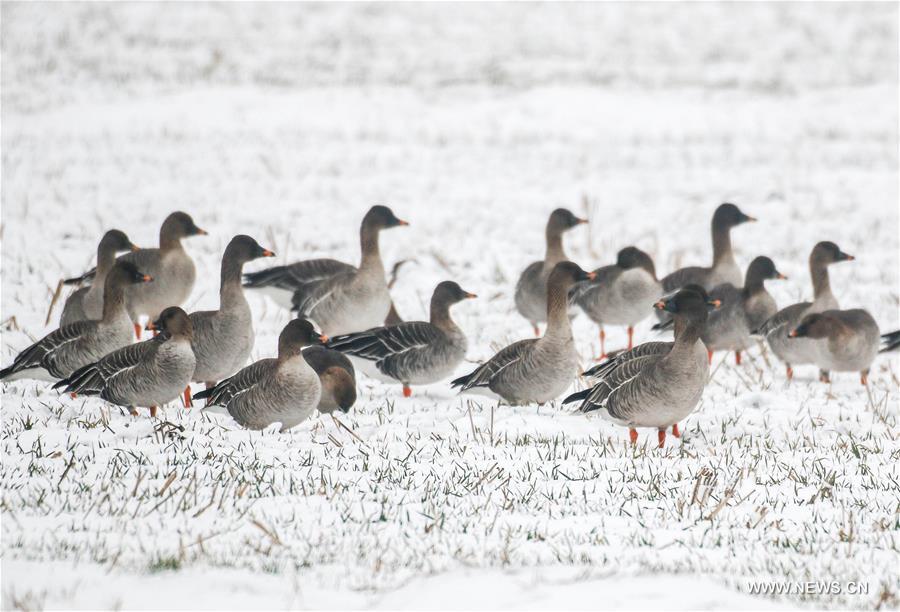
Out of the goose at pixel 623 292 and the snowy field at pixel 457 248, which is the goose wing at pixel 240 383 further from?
the goose at pixel 623 292

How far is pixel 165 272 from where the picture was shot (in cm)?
1204

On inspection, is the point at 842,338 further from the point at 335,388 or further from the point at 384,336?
the point at 335,388

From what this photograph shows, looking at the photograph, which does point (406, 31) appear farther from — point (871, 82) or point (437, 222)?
point (437, 222)

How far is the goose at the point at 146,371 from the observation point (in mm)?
8359

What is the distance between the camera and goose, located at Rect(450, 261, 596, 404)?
9.20 m

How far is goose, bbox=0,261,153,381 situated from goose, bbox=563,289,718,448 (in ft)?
13.3

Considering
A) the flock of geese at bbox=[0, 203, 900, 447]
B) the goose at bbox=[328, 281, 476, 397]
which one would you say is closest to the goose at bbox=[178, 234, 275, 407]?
the flock of geese at bbox=[0, 203, 900, 447]

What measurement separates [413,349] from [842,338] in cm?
411

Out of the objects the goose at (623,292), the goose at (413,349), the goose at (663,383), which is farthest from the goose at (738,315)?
the goose at (663,383)

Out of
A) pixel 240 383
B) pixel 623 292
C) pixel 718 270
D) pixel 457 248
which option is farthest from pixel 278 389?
pixel 457 248

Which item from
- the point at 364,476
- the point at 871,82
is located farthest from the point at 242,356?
the point at 871,82

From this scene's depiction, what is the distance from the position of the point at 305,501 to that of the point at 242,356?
11.3ft

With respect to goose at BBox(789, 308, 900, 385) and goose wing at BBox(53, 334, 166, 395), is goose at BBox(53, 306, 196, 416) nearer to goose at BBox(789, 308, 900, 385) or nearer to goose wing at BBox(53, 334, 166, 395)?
goose wing at BBox(53, 334, 166, 395)

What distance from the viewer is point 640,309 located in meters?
12.4
